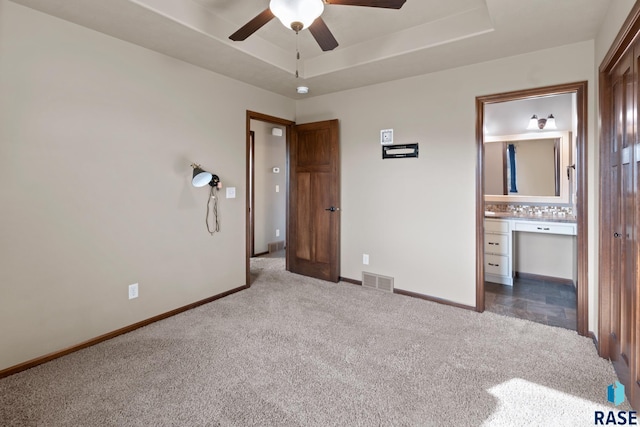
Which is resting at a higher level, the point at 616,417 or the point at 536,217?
the point at 536,217

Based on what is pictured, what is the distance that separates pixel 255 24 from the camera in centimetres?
213

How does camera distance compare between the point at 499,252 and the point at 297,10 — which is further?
the point at 499,252

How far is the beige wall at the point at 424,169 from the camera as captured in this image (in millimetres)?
3006

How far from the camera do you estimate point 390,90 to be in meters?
3.71

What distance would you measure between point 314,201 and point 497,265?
8.29ft

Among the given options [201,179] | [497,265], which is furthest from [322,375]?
[497,265]

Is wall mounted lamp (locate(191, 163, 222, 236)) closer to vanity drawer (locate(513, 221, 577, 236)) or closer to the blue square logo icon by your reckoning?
the blue square logo icon

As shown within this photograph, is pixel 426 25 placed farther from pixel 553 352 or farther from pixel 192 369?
pixel 192 369

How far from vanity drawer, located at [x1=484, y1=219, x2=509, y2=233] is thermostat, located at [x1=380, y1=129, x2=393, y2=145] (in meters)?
1.72

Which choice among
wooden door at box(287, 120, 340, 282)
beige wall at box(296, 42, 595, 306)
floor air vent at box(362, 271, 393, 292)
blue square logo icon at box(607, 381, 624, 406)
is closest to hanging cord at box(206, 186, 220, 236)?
wooden door at box(287, 120, 340, 282)

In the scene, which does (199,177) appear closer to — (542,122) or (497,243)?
(497,243)

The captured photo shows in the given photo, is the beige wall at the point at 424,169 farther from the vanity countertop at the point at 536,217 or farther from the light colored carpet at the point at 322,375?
the vanity countertop at the point at 536,217

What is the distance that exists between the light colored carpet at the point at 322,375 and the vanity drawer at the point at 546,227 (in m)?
1.40

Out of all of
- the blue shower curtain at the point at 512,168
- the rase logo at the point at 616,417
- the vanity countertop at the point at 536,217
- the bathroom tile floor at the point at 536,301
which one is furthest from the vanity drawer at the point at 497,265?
the rase logo at the point at 616,417
